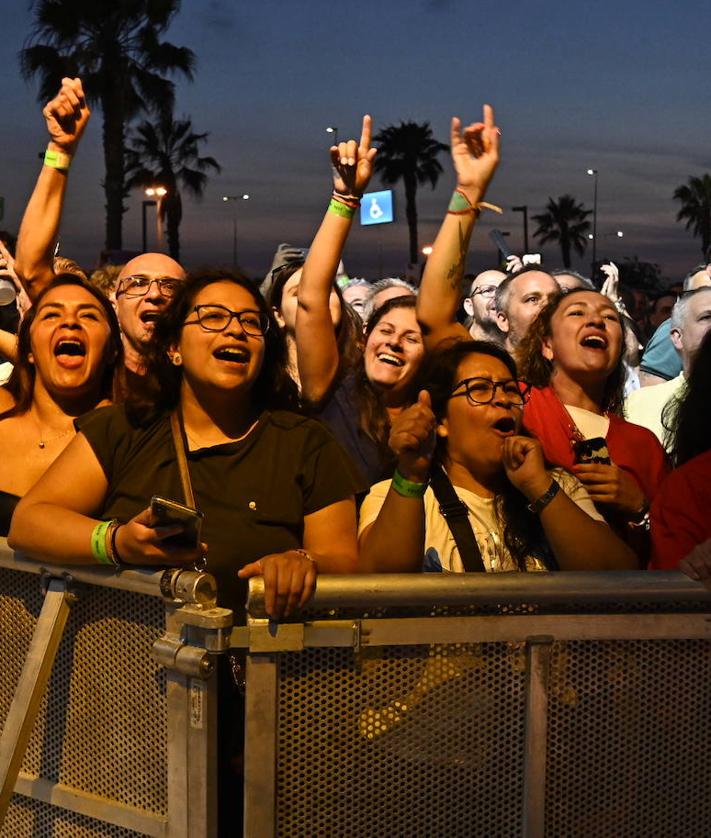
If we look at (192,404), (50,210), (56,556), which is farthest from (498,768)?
(50,210)

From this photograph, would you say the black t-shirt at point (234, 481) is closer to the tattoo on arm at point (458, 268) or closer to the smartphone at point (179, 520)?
the smartphone at point (179, 520)

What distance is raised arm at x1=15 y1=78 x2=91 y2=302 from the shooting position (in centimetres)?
444

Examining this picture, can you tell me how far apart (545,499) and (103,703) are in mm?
1206

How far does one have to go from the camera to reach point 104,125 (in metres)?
31.3

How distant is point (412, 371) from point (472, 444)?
3.87ft

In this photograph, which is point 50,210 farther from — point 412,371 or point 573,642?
point 573,642

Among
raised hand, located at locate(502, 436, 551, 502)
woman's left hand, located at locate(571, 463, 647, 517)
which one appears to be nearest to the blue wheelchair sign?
woman's left hand, located at locate(571, 463, 647, 517)

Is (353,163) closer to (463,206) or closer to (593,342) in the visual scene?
(463,206)

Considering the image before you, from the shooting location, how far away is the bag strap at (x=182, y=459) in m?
2.86

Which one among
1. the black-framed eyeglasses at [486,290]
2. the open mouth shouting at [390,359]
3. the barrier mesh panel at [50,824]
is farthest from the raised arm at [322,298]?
the black-framed eyeglasses at [486,290]

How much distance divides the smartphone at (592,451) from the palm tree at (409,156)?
2310 inches

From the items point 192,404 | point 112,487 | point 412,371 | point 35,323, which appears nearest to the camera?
point 112,487

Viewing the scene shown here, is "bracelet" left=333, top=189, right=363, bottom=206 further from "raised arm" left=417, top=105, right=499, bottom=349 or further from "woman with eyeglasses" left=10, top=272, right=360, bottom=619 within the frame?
"woman with eyeglasses" left=10, top=272, right=360, bottom=619

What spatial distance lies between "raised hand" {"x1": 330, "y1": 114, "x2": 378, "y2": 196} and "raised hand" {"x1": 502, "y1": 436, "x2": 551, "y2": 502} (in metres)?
1.46
